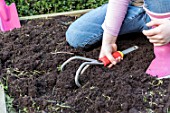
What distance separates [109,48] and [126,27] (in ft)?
0.86

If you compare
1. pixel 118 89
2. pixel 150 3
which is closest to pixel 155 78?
pixel 118 89

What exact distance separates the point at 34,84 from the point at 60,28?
0.81 meters

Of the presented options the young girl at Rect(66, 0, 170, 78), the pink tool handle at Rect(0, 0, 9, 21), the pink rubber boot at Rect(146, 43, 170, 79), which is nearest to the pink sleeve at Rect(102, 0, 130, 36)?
the young girl at Rect(66, 0, 170, 78)

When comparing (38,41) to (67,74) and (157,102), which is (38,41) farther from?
(157,102)

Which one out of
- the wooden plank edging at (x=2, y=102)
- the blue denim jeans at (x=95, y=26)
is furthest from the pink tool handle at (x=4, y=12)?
the wooden plank edging at (x=2, y=102)

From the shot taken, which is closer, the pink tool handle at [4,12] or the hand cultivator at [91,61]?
the hand cultivator at [91,61]

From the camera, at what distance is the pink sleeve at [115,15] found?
2.46 meters

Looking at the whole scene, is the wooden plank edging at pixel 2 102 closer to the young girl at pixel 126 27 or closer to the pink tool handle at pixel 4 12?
the young girl at pixel 126 27

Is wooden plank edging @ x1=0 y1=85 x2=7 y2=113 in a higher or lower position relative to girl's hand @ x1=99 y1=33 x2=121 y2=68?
lower

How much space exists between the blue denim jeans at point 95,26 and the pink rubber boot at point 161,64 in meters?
0.33

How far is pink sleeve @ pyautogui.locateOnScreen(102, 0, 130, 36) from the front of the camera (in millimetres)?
2461

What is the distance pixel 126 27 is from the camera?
8.68ft

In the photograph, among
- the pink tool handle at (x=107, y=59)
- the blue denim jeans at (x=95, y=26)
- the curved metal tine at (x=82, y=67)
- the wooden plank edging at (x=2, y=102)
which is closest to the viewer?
the wooden plank edging at (x=2, y=102)

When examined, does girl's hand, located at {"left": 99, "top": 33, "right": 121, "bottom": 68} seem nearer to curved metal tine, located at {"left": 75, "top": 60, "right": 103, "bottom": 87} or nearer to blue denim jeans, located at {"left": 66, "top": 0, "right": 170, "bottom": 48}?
curved metal tine, located at {"left": 75, "top": 60, "right": 103, "bottom": 87}
